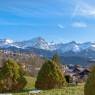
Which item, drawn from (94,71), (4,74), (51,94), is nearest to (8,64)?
(4,74)

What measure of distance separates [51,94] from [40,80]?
8.64 m

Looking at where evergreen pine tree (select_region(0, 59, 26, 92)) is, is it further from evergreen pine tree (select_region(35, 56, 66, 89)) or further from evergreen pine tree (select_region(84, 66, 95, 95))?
evergreen pine tree (select_region(84, 66, 95, 95))

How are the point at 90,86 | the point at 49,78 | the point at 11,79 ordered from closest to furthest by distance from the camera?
1. the point at 90,86
2. the point at 11,79
3. the point at 49,78

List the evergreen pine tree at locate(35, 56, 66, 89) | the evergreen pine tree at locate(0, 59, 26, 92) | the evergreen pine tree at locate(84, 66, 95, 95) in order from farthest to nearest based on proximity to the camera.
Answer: the evergreen pine tree at locate(35, 56, 66, 89) → the evergreen pine tree at locate(0, 59, 26, 92) → the evergreen pine tree at locate(84, 66, 95, 95)

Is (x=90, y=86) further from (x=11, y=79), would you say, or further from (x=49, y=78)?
(x=49, y=78)

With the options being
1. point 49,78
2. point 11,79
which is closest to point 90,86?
point 11,79

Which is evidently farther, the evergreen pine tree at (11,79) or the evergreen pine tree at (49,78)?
the evergreen pine tree at (49,78)

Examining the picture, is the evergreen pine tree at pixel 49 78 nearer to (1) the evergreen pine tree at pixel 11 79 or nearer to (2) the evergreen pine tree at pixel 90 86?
(1) the evergreen pine tree at pixel 11 79

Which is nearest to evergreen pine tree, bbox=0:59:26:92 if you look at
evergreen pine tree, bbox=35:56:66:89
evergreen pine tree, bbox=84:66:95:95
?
evergreen pine tree, bbox=35:56:66:89

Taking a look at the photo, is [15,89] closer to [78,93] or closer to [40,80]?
[40,80]

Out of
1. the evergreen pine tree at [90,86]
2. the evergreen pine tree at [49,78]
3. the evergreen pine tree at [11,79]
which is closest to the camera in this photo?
the evergreen pine tree at [90,86]

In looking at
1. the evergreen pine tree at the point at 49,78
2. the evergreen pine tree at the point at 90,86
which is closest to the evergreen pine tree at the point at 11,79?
the evergreen pine tree at the point at 49,78

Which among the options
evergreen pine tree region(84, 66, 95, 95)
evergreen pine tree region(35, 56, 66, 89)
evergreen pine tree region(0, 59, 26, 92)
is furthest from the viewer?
evergreen pine tree region(35, 56, 66, 89)

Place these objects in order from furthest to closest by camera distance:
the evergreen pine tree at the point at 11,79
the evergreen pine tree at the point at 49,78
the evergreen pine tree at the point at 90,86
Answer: the evergreen pine tree at the point at 49,78, the evergreen pine tree at the point at 11,79, the evergreen pine tree at the point at 90,86
